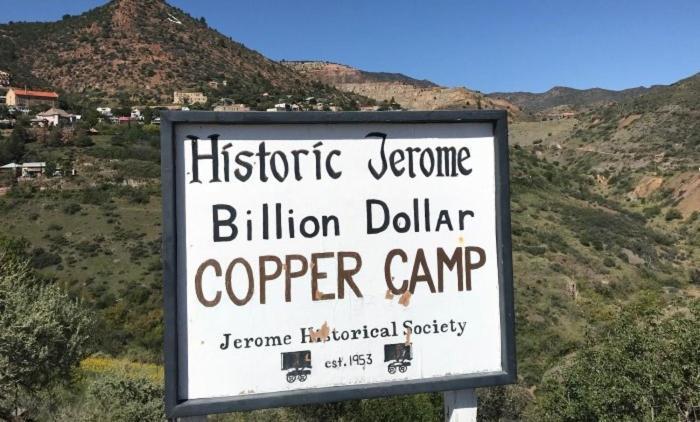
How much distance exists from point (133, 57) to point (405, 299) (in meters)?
83.8

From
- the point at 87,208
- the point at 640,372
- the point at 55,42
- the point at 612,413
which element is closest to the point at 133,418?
the point at 612,413

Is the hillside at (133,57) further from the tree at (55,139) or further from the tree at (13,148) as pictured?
the tree at (13,148)

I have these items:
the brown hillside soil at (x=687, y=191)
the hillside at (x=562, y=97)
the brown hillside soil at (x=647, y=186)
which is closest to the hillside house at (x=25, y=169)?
the brown hillside soil at (x=687, y=191)

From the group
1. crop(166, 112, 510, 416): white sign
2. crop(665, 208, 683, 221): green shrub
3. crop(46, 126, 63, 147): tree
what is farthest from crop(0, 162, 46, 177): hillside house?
crop(665, 208, 683, 221): green shrub

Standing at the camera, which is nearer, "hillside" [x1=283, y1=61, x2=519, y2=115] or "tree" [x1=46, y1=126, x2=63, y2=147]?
"tree" [x1=46, y1=126, x2=63, y2=147]

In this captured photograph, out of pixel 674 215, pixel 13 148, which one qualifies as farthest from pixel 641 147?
pixel 13 148

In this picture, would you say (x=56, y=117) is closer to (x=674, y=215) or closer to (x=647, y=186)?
(x=674, y=215)

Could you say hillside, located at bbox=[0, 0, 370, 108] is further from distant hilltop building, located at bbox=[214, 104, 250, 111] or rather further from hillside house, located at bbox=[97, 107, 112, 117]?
distant hilltop building, located at bbox=[214, 104, 250, 111]

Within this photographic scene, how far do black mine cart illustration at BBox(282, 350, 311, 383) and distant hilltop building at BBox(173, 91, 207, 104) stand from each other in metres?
66.2

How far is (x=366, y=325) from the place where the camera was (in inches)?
112

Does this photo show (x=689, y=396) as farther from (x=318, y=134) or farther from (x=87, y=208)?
(x=87, y=208)

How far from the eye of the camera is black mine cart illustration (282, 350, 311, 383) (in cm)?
271

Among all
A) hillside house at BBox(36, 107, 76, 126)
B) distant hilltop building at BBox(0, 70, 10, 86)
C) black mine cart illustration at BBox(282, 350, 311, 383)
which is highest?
distant hilltop building at BBox(0, 70, 10, 86)

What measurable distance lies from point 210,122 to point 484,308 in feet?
5.61
